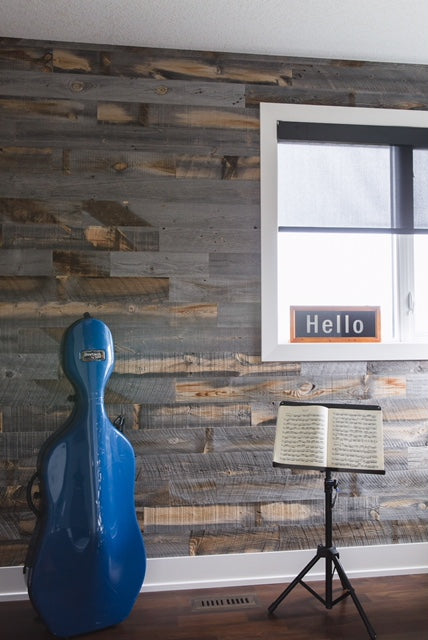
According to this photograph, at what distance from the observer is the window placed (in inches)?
116

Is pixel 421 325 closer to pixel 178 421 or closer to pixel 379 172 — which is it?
pixel 379 172

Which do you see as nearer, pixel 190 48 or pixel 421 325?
pixel 190 48

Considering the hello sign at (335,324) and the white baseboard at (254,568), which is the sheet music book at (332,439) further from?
the white baseboard at (254,568)

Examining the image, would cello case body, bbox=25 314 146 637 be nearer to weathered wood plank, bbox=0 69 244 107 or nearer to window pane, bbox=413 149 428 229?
weathered wood plank, bbox=0 69 244 107

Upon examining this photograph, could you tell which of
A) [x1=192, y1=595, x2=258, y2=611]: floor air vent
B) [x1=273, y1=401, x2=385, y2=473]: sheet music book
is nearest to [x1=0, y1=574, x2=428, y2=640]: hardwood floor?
[x1=192, y1=595, x2=258, y2=611]: floor air vent

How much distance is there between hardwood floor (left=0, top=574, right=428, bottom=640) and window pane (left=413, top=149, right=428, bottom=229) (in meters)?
1.84

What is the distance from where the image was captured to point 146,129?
9.50ft

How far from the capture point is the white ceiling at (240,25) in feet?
8.21

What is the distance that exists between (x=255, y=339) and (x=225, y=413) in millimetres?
402

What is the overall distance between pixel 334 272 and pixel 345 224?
26 cm

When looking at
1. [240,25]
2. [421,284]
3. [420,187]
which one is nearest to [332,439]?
[421,284]

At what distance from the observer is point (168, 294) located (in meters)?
2.88

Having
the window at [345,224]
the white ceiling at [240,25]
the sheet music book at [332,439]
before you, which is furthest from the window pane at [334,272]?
the white ceiling at [240,25]

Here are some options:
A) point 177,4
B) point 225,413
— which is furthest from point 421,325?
point 177,4
